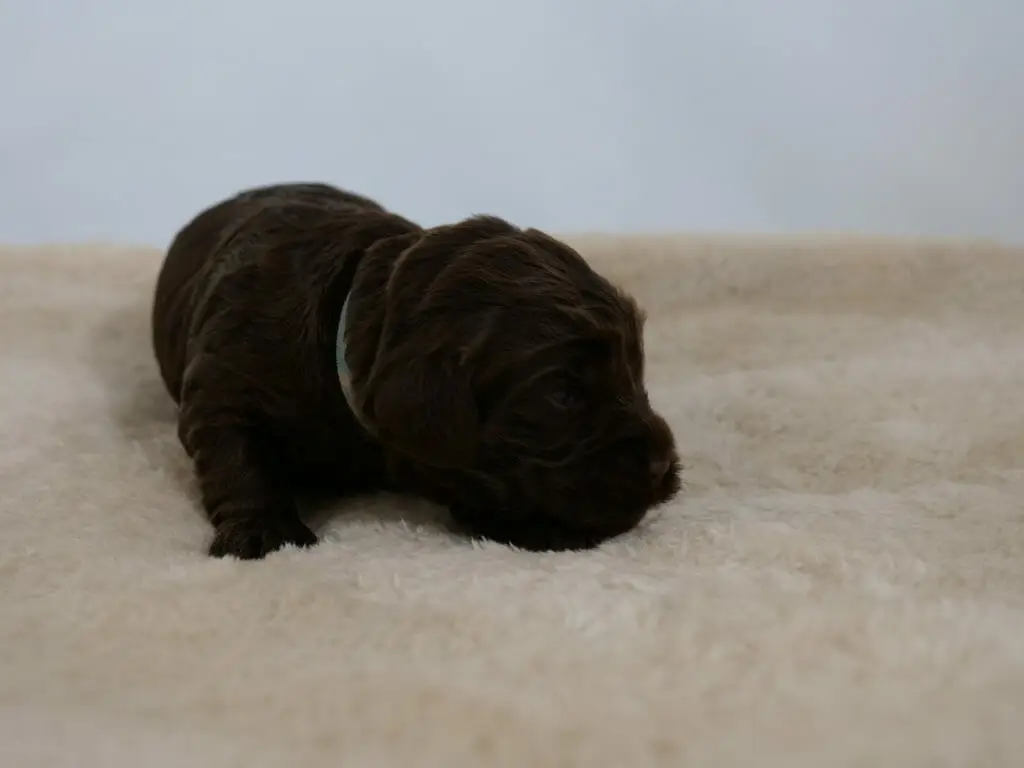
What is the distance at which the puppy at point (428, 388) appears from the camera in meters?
1.35

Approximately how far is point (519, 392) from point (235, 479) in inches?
19.2

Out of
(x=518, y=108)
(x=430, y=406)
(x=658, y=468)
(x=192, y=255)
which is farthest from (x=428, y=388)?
(x=518, y=108)

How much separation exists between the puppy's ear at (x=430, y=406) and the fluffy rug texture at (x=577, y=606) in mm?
143

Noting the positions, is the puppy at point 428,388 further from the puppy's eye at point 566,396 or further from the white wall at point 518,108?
the white wall at point 518,108

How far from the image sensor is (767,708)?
0.85 metres

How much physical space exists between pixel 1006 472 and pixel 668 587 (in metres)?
0.80

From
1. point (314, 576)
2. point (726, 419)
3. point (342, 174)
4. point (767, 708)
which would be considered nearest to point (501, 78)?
point (342, 174)

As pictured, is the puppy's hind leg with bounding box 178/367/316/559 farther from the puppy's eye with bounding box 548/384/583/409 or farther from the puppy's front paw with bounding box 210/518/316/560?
the puppy's eye with bounding box 548/384/583/409

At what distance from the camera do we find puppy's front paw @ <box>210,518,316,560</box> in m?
1.41

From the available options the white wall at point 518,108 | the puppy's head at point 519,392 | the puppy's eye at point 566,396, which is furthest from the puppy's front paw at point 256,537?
the white wall at point 518,108

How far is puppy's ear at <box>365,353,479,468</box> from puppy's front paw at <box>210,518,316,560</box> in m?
0.24

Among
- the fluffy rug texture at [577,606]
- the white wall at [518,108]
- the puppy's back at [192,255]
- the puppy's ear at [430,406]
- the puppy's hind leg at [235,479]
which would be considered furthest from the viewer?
the white wall at [518,108]

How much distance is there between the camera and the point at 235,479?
154 cm

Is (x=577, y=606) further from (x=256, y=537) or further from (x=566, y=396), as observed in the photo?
(x=256, y=537)
